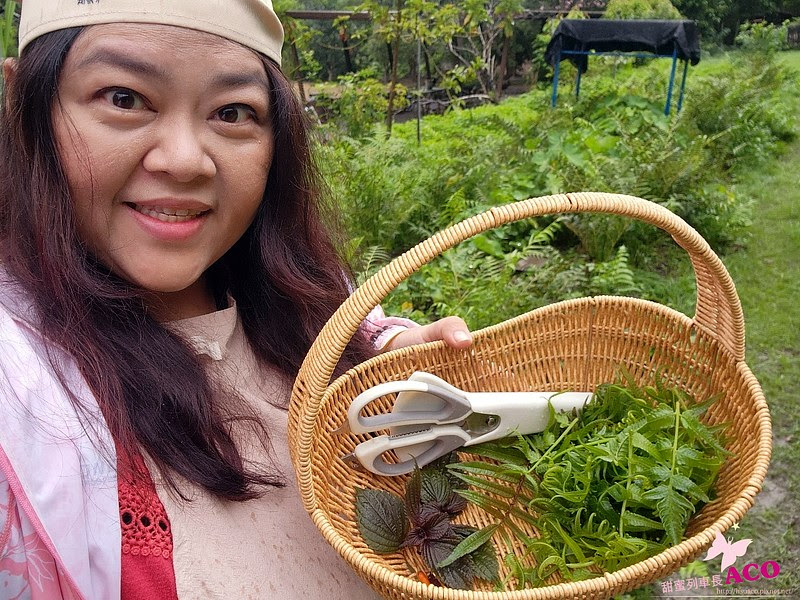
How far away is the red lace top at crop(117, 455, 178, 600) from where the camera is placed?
89 cm

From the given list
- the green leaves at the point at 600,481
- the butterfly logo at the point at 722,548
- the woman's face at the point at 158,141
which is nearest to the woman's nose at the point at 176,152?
the woman's face at the point at 158,141

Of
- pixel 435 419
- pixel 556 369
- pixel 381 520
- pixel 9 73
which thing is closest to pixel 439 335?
pixel 435 419

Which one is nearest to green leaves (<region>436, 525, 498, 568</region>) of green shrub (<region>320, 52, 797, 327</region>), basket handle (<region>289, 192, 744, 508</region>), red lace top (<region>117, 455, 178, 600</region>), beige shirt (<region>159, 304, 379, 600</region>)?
beige shirt (<region>159, 304, 379, 600</region>)

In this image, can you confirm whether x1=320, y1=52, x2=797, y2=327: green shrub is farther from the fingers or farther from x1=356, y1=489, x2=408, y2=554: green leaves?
x1=356, y1=489, x2=408, y2=554: green leaves

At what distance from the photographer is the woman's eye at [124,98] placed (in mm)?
917

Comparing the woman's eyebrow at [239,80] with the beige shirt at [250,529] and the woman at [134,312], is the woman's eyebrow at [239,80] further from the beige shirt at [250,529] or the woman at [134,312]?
the beige shirt at [250,529]

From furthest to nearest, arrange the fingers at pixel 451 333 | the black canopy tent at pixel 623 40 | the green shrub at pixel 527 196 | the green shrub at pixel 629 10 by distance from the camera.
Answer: the green shrub at pixel 629 10, the black canopy tent at pixel 623 40, the green shrub at pixel 527 196, the fingers at pixel 451 333

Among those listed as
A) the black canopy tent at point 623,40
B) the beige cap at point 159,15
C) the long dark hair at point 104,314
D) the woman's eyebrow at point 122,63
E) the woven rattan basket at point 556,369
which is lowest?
the black canopy tent at point 623,40

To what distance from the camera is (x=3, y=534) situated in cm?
81

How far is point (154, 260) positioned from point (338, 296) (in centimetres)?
49

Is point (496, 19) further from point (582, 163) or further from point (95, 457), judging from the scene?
point (95, 457)

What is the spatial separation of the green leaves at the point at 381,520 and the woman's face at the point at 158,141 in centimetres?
53

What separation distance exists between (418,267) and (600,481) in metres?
0.60

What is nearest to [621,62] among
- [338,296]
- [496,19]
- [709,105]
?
[496,19]
